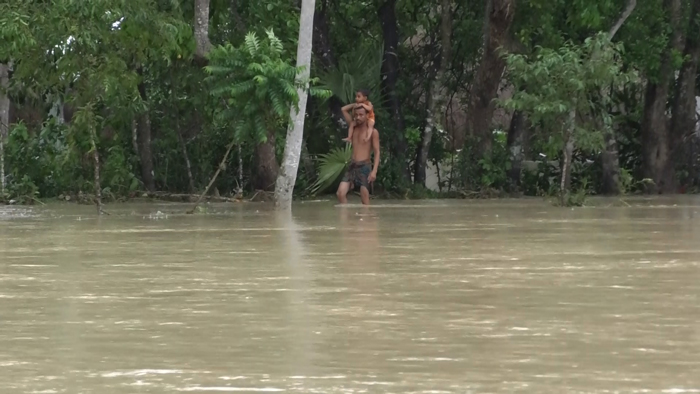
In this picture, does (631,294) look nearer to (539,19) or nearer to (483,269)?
(483,269)

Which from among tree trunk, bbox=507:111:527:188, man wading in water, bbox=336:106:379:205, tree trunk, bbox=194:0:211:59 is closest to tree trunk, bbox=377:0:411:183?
tree trunk, bbox=507:111:527:188

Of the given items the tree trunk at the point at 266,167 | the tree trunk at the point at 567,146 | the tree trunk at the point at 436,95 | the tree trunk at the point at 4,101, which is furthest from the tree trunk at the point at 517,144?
the tree trunk at the point at 4,101

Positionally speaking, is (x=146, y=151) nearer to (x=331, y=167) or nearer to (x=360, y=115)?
(x=331, y=167)

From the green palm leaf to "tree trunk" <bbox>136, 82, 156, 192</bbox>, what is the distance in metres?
2.68

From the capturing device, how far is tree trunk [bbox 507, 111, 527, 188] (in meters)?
23.6

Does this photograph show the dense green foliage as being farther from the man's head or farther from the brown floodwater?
the brown floodwater

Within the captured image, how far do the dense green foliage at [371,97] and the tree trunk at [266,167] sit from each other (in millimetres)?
34

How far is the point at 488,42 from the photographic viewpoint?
71.7 feet

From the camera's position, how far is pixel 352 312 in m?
5.98

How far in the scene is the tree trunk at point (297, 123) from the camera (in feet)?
55.5

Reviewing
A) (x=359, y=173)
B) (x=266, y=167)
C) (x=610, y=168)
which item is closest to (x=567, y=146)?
(x=359, y=173)

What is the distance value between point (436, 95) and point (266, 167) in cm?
377

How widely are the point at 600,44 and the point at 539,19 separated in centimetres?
356

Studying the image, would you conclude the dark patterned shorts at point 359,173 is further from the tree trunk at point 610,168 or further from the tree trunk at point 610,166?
the tree trunk at point 610,168
